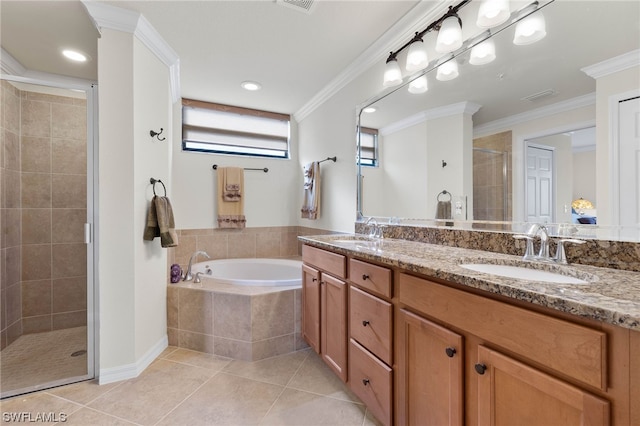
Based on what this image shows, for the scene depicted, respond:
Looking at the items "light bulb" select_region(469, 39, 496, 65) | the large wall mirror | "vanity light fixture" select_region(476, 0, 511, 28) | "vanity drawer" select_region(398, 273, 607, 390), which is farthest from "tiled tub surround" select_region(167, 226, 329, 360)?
"vanity light fixture" select_region(476, 0, 511, 28)

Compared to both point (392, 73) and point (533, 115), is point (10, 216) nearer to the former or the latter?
point (392, 73)

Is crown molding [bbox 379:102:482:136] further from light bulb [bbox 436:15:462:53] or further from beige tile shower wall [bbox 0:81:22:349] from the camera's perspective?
Result: beige tile shower wall [bbox 0:81:22:349]

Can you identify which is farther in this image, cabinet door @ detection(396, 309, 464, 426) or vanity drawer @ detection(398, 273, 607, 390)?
cabinet door @ detection(396, 309, 464, 426)

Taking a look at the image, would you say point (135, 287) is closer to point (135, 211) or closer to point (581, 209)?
point (135, 211)

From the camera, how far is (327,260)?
5.87 ft

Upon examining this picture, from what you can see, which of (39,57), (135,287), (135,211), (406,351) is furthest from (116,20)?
(406,351)

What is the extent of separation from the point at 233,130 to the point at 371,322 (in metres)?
2.88

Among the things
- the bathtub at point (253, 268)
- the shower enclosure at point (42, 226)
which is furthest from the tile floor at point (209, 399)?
the bathtub at point (253, 268)

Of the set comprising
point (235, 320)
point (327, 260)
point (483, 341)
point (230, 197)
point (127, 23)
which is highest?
point (127, 23)

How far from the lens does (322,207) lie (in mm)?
3146

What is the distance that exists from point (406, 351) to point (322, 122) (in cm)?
251

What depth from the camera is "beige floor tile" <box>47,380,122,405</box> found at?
169 cm

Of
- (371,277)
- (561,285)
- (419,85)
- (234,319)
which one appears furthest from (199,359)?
(419,85)

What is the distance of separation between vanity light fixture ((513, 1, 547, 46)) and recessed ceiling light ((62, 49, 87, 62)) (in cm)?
294
